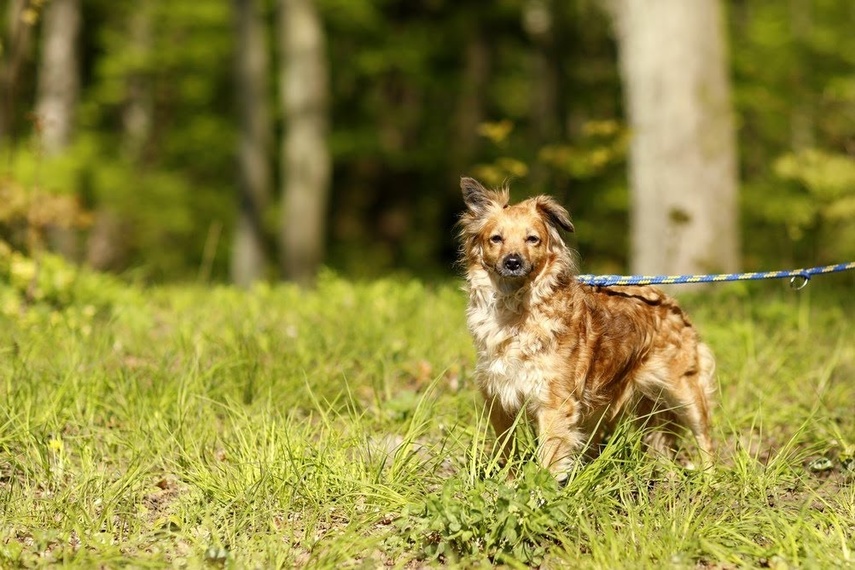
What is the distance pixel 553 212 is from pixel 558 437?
3.52 ft

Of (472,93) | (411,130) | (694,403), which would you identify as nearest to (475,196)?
(694,403)

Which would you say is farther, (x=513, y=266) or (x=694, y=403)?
(x=694, y=403)

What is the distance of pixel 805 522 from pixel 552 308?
142 centimetres

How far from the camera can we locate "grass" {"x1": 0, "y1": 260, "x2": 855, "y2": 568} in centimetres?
362

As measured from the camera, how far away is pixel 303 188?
15344mm

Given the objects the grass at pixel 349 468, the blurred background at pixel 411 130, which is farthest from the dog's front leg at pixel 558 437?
the blurred background at pixel 411 130

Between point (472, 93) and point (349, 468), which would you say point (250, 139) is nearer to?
point (472, 93)

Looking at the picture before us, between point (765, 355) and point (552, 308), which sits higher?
point (552, 308)

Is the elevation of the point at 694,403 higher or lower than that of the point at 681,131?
lower

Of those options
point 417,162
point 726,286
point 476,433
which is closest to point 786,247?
point 726,286

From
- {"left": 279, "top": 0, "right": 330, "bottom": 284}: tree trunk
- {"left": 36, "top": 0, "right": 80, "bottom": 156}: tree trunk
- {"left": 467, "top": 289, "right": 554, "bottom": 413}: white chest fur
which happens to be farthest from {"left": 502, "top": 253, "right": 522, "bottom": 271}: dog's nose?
{"left": 36, "top": 0, "right": 80, "bottom": 156}: tree trunk

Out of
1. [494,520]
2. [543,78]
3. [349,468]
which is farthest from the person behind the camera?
[543,78]

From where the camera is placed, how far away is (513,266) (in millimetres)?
4250

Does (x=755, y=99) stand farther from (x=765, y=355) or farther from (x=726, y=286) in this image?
(x=765, y=355)
